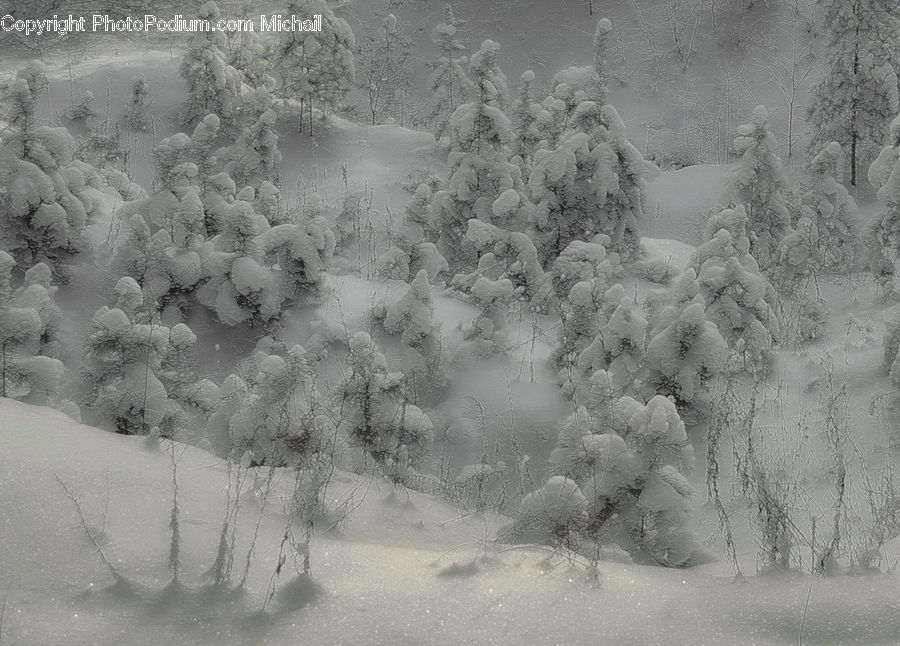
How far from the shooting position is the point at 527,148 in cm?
1934

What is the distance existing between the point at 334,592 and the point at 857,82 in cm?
2351

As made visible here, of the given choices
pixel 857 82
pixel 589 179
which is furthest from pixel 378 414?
pixel 857 82

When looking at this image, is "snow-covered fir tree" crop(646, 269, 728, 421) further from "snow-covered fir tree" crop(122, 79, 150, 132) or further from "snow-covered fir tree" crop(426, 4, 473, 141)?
"snow-covered fir tree" crop(122, 79, 150, 132)

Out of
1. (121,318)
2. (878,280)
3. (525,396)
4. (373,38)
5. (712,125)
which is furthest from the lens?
(373,38)

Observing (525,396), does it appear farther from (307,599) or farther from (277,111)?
(277,111)

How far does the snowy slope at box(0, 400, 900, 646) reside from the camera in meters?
3.32

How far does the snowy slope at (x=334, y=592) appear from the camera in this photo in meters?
3.32

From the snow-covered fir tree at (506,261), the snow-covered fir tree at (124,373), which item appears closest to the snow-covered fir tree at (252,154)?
the snow-covered fir tree at (506,261)

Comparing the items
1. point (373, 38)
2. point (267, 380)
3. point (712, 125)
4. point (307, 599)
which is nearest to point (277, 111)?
point (373, 38)

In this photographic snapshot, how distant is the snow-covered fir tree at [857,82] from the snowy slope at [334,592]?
22.2 metres

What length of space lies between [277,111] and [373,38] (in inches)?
321

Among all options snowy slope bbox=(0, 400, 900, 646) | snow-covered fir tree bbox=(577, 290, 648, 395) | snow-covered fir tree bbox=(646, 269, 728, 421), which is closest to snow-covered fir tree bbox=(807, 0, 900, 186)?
snow-covered fir tree bbox=(646, 269, 728, 421)

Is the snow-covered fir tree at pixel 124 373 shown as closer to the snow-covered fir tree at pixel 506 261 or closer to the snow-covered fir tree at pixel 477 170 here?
the snow-covered fir tree at pixel 506 261

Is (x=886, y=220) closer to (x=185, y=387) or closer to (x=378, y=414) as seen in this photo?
(x=378, y=414)
